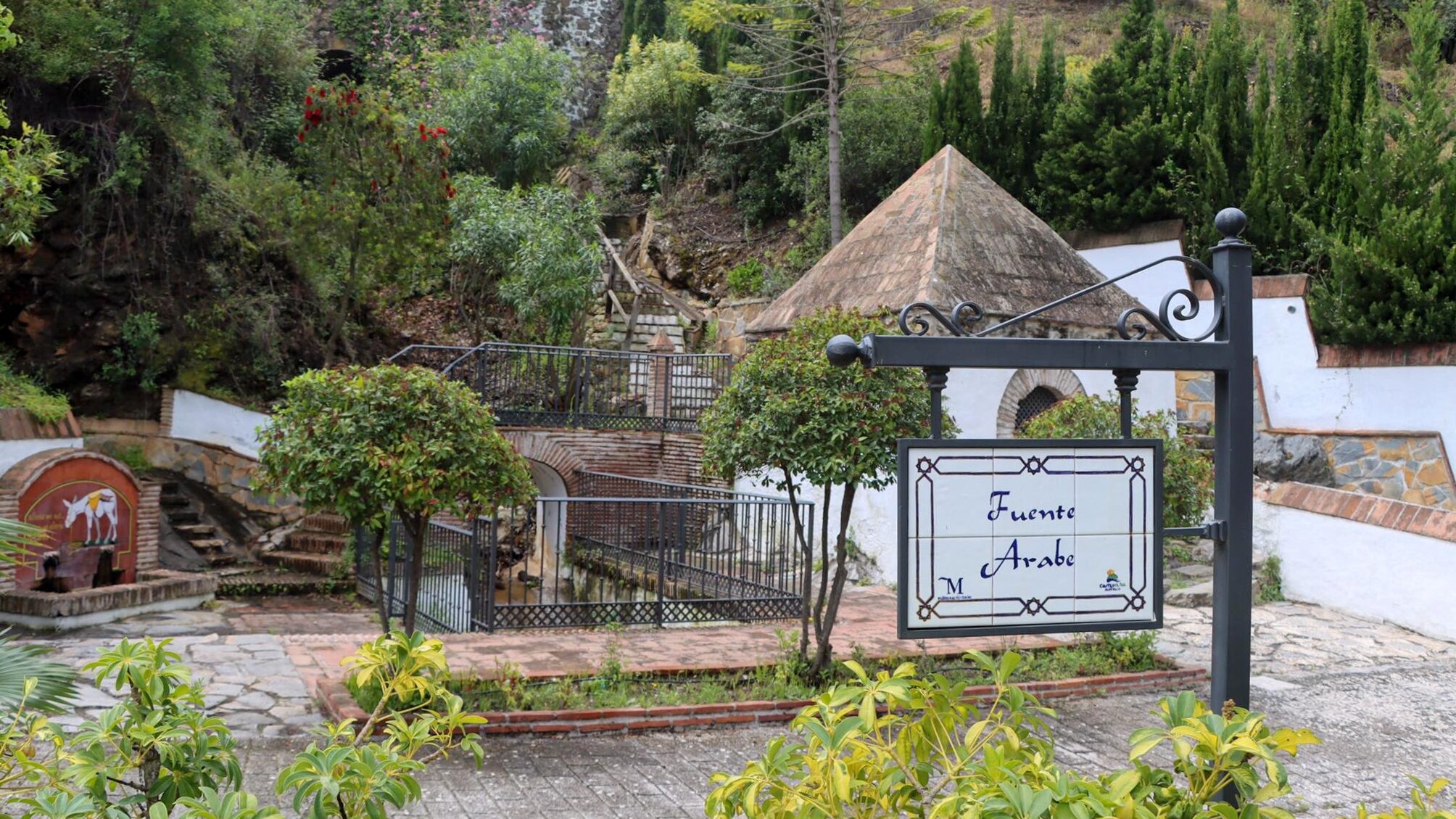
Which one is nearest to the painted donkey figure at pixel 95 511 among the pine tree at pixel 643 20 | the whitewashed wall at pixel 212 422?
the whitewashed wall at pixel 212 422

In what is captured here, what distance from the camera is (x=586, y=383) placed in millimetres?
16281

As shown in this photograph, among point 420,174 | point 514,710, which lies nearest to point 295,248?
point 420,174

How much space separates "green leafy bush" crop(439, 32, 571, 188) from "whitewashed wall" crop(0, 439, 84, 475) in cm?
1275

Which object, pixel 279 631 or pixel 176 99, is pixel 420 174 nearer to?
pixel 176 99

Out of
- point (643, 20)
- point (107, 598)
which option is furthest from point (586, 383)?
point (643, 20)

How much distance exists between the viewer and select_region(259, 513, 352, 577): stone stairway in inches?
541

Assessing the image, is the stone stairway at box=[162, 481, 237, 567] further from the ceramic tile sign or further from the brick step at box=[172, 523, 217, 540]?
the ceramic tile sign

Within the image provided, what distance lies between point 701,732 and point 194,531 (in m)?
9.81

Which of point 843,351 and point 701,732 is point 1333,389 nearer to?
point 701,732

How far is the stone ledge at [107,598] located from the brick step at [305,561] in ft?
6.39

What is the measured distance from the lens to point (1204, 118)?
16344 mm

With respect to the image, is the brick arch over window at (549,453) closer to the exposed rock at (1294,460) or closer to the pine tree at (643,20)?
the exposed rock at (1294,460)

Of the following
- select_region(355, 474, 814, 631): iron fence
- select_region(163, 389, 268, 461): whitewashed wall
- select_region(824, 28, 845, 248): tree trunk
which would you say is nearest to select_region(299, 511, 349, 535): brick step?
select_region(163, 389, 268, 461): whitewashed wall

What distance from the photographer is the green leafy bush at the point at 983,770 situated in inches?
93.7
